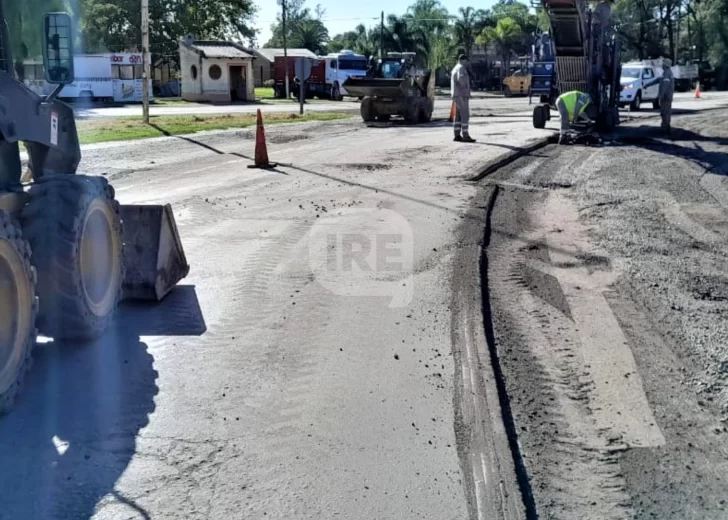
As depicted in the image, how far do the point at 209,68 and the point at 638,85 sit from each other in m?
27.3

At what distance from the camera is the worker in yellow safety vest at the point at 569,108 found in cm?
2038

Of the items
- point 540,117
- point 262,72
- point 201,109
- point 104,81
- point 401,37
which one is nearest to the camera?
point 540,117

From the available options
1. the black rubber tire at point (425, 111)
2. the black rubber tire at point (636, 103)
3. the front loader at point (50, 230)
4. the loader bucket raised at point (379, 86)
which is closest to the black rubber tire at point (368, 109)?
the loader bucket raised at point (379, 86)

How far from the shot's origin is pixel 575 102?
20672 mm

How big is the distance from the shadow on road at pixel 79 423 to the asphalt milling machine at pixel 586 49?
19.9m

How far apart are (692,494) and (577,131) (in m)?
19.3

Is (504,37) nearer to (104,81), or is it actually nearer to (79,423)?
(104,81)

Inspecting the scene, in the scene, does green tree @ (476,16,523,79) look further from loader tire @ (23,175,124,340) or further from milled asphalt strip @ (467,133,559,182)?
loader tire @ (23,175,124,340)

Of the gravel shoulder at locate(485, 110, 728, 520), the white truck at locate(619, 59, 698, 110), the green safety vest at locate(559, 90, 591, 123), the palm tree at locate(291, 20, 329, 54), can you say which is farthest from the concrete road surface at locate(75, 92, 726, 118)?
the palm tree at locate(291, 20, 329, 54)

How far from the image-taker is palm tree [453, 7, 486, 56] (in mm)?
82312

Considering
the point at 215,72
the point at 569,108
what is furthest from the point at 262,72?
the point at 569,108

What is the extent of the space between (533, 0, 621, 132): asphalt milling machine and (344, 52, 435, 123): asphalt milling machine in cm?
688

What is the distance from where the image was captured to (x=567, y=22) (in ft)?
80.0

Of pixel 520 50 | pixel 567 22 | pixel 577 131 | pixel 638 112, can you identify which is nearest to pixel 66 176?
pixel 577 131
